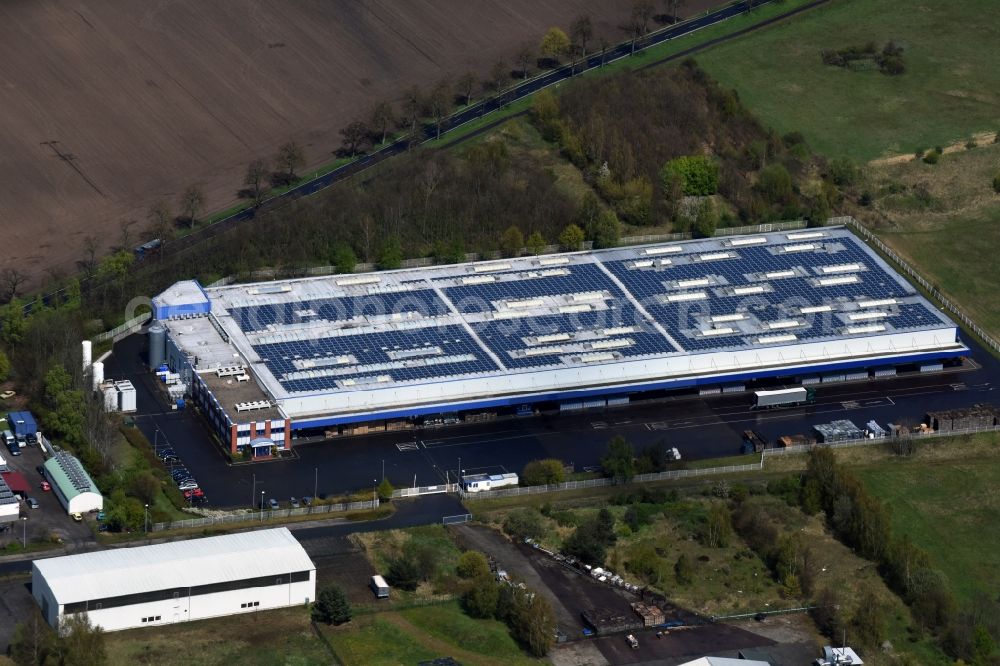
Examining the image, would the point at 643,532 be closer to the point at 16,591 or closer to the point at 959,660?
the point at 959,660

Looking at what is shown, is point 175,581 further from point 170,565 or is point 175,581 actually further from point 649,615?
point 649,615

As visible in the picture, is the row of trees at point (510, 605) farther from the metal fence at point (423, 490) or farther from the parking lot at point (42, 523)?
the parking lot at point (42, 523)

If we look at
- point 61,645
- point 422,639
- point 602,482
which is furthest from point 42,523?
point 602,482

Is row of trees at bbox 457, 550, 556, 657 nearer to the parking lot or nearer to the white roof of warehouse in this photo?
the white roof of warehouse

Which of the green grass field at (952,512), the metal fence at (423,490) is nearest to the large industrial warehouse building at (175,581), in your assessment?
the metal fence at (423,490)

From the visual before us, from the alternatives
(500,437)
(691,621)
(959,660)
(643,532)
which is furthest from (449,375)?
(959,660)
